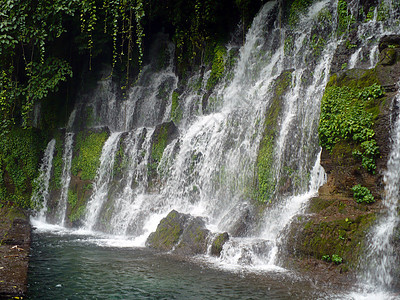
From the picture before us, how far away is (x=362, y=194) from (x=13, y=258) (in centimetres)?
653

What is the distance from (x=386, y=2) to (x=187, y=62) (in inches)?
351

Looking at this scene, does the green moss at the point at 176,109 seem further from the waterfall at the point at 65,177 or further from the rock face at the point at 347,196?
the rock face at the point at 347,196

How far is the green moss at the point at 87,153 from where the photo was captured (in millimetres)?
15766

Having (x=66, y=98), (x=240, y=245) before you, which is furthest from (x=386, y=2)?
(x=66, y=98)

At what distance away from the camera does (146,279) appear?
6.75 metres

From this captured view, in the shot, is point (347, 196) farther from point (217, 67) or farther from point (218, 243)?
point (217, 67)

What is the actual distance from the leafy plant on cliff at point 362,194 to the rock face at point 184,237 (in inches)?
113

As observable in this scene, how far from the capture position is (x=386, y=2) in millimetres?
10812

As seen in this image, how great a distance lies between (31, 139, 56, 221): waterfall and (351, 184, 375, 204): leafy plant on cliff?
43.2 ft

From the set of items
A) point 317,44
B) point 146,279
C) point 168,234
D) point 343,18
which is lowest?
point 146,279

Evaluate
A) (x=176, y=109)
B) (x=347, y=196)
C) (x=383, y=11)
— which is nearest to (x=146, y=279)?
(x=347, y=196)

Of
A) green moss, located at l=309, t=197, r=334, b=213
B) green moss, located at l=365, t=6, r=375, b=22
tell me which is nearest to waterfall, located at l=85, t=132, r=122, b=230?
green moss, located at l=309, t=197, r=334, b=213

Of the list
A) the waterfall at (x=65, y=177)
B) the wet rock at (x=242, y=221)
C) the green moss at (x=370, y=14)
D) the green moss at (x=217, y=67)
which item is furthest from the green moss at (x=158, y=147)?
the green moss at (x=370, y=14)

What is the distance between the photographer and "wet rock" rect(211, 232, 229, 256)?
334 inches
